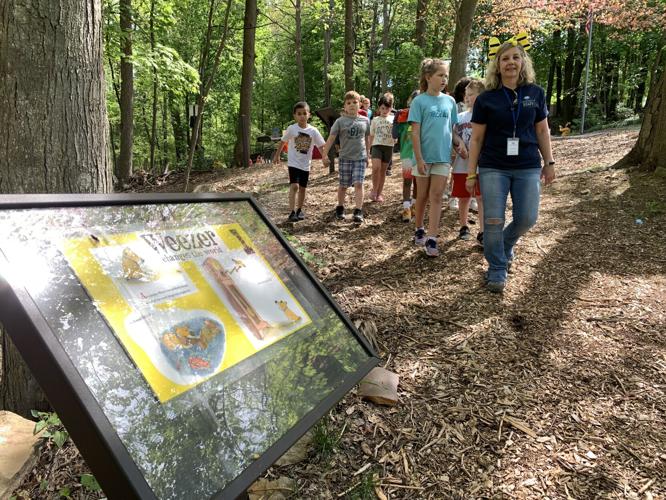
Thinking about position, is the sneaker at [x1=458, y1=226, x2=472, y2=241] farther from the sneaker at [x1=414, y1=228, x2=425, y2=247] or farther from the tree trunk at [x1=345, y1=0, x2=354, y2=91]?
the tree trunk at [x1=345, y1=0, x2=354, y2=91]

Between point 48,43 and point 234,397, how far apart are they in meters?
1.93

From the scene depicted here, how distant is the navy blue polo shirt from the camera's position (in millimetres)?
3275

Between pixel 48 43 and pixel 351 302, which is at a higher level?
pixel 48 43

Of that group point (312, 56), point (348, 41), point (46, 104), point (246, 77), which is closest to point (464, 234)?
point (46, 104)

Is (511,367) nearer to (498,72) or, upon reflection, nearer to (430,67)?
(498,72)

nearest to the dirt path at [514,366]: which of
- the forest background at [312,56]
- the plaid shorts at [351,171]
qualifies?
the plaid shorts at [351,171]

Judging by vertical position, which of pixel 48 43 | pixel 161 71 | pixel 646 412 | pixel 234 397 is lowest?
Result: pixel 646 412

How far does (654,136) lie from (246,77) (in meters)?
9.95

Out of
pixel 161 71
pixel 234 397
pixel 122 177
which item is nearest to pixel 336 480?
pixel 234 397

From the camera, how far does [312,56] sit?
1166 inches

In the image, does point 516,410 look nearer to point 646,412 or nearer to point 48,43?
point 646,412

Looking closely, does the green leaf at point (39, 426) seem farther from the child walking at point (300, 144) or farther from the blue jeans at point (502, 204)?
the child walking at point (300, 144)

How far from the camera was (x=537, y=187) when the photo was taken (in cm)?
335

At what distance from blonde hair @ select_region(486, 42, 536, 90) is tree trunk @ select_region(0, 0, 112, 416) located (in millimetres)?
2671
